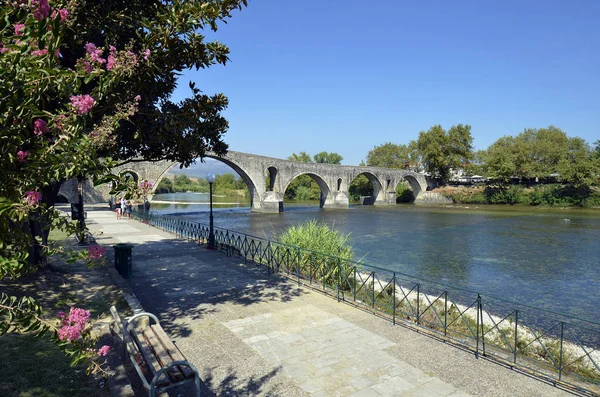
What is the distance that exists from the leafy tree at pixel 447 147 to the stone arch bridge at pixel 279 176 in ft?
18.5

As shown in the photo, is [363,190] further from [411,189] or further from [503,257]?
[503,257]

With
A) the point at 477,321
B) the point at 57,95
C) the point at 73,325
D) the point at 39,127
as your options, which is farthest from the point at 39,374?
the point at 477,321

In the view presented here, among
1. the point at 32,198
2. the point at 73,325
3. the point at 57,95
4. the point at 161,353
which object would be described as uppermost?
the point at 57,95

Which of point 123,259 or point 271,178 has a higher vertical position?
point 271,178

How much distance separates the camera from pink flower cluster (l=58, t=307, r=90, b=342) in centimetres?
243

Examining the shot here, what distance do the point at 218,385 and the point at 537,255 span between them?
18350 mm

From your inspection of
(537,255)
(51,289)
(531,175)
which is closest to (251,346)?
(51,289)

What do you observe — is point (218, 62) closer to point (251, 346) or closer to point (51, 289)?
point (251, 346)

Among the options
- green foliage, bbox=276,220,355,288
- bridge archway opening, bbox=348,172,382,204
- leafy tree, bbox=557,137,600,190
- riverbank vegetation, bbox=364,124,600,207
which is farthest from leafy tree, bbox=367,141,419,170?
green foliage, bbox=276,220,355,288

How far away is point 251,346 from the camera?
6086mm

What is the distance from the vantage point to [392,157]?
85.9 meters

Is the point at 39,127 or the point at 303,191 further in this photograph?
the point at 303,191

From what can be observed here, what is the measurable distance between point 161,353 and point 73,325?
2.28 metres

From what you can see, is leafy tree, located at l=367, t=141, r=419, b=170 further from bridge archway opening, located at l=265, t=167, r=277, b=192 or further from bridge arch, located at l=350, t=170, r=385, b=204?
bridge archway opening, located at l=265, t=167, r=277, b=192
